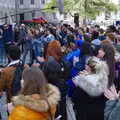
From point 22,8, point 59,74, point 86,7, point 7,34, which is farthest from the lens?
point 22,8

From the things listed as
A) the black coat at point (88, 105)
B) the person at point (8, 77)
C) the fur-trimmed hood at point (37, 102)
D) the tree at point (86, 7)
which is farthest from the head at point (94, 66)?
the tree at point (86, 7)

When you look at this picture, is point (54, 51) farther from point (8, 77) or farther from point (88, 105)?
point (88, 105)

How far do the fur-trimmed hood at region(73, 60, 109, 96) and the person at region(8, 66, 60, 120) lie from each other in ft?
4.77

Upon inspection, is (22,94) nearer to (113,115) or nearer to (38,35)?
(113,115)

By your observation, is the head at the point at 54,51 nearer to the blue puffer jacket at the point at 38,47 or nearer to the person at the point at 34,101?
the person at the point at 34,101

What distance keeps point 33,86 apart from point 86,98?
177 cm

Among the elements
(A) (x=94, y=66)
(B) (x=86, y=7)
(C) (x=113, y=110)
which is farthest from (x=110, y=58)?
(B) (x=86, y=7)

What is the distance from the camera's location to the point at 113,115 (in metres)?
5.26

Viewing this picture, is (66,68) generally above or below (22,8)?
above

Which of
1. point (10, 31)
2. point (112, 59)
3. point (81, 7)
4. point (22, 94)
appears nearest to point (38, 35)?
point (10, 31)

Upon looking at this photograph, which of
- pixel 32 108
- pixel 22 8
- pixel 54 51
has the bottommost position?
pixel 22 8

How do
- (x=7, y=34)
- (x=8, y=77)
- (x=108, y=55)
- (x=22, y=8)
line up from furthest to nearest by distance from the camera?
1. (x=22, y=8)
2. (x=7, y=34)
3. (x=108, y=55)
4. (x=8, y=77)

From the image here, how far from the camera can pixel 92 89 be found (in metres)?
6.74

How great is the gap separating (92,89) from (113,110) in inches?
58.4
